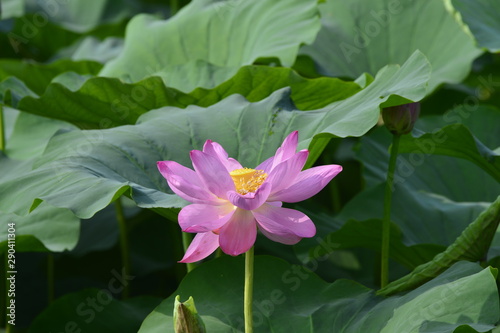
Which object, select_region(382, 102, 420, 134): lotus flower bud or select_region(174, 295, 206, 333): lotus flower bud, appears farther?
select_region(382, 102, 420, 134): lotus flower bud

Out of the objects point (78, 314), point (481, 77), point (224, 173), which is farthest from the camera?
point (481, 77)

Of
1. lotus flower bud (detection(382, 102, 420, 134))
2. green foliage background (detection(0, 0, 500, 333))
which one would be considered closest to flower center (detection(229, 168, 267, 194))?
green foliage background (detection(0, 0, 500, 333))

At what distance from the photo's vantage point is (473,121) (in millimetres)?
1896

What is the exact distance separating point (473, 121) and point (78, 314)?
3.56 feet

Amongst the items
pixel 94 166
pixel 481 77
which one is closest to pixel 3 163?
pixel 94 166

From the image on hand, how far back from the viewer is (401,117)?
1.20 m

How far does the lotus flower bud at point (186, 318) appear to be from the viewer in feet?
2.74

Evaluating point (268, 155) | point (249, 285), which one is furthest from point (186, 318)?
point (268, 155)

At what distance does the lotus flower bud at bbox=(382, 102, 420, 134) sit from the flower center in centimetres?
36

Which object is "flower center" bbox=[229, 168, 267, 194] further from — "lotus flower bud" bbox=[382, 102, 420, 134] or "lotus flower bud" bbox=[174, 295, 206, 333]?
"lotus flower bud" bbox=[382, 102, 420, 134]

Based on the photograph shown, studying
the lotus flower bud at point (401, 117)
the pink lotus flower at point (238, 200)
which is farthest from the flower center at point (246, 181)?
the lotus flower bud at point (401, 117)

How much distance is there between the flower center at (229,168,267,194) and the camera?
904mm

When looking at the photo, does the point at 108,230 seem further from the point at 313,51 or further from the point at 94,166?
the point at 94,166

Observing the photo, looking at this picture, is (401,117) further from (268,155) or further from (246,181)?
(246,181)
